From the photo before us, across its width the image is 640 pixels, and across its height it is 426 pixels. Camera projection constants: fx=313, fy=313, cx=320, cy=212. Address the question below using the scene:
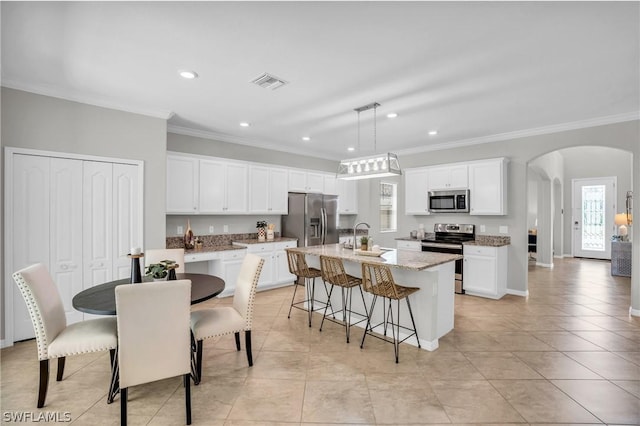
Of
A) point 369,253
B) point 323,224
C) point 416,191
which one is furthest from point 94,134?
point 416,191

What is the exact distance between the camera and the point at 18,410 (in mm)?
2201

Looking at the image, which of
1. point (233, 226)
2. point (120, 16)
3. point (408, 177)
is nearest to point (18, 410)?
point (120, 16)

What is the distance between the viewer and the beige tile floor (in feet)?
7.06

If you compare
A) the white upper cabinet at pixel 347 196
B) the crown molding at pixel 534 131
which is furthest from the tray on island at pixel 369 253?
the white upper cabinet at pixel 347 196

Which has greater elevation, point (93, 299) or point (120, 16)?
point (120, 16)

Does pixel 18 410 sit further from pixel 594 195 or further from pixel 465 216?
pixel 594 195

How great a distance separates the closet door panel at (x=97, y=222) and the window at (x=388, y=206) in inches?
208

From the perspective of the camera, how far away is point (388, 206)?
7.38 meters

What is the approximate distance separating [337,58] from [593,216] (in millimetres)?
9668

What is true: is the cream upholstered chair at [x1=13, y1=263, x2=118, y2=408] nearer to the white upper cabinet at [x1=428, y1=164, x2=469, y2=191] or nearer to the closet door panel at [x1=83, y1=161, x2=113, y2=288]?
the closet door panel at [x1=83, y1=161, x2=113, y2=288]

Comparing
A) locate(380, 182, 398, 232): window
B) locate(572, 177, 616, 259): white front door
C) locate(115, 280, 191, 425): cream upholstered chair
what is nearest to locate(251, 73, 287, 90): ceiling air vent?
locate(115, 280, 191, 425): cream upholstered chair

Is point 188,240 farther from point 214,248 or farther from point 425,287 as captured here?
point 425,287

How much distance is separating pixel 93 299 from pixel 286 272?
3.62 m

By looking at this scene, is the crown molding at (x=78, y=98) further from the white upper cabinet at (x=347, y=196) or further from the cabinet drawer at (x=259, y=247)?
the white upper cabinet at (x=347, y=196)
